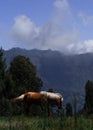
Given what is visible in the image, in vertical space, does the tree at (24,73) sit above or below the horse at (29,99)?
above

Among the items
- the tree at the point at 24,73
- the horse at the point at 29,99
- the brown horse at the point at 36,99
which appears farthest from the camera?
the tree at the point at 24,73

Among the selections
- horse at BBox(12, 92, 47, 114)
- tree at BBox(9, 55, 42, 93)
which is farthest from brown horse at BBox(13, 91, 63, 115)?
tree at BBox(9, 55, 42, 93)

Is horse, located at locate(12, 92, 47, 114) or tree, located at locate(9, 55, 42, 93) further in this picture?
tree, located at locate(9, 55, 42, 93)

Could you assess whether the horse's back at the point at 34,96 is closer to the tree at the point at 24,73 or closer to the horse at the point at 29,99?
the horse at the point at 29,99

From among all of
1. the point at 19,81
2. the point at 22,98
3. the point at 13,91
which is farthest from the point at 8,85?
the point at 22,98

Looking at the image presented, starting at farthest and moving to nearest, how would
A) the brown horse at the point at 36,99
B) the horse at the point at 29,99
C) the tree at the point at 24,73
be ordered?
the tree at the point at 24,73
the horse at the point at 29,99
the brown horse at the point at 36,99

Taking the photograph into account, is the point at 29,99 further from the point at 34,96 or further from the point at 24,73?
the point at 24,73

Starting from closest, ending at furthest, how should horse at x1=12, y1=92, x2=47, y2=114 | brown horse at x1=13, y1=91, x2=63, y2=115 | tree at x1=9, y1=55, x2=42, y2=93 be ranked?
brown horse at x1=13, y1=91, x2=63, y2=115, horse at x1=12, y1=92, x2=47, y2=114, tree at x1=9, y1=55, x2=42, y2=93

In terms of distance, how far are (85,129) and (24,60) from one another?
317 ft

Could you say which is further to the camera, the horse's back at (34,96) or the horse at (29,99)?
the horse at (29,99)

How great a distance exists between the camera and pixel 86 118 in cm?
1181

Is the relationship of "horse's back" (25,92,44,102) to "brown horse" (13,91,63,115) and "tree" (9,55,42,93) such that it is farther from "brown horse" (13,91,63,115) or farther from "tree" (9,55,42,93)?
"tree" (9,55,42,93)

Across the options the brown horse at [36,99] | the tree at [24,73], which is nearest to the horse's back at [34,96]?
the brown horse at [36,99]

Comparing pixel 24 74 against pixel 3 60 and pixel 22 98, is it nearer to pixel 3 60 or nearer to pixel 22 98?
pixel 3 60
